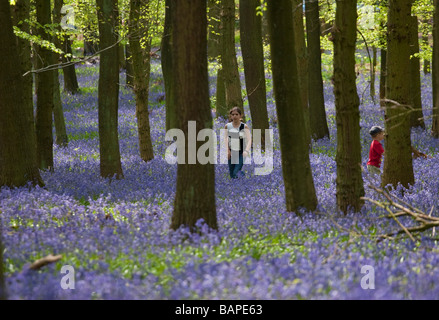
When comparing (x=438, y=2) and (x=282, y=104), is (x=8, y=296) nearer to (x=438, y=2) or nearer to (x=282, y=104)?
(x=282, y=104)

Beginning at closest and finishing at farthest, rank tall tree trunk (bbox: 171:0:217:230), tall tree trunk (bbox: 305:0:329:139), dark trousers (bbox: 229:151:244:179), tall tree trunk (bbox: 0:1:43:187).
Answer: tall tree trunk (bbox: 171:0:217:230) → tall tree trunk (bbox: 0:1:43:187) → dark trousers (bbox: 229:151:244:179) → tall tree trunk (bbox: 305:0:329:139)

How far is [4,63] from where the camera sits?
10.6 m

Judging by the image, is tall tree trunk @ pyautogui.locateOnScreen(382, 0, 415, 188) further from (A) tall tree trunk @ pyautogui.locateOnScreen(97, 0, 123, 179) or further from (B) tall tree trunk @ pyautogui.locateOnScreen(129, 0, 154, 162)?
(B) tall tree trunk @ pyautogui.locateOnScreen(129, 0, 154, 162)

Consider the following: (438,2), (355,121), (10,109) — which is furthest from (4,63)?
(438,2)

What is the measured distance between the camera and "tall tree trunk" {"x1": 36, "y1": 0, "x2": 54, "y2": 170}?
13703mm

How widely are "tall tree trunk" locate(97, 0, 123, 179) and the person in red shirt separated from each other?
5.99 m

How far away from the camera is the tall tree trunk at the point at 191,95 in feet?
22.7

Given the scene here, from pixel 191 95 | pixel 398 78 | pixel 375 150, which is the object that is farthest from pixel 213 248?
pixel 375 150

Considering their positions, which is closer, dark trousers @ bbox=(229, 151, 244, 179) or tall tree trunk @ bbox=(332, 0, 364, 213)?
tall tree trunk @ bbox=(332, 0, 364, 213)

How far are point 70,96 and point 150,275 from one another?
1180 inches

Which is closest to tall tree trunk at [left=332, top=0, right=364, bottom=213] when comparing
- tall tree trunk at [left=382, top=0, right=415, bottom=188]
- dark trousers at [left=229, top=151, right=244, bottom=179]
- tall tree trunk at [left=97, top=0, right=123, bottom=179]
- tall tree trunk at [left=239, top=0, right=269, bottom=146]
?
tall tree trunk at [left=382, top=0, right=415, bottom=188]

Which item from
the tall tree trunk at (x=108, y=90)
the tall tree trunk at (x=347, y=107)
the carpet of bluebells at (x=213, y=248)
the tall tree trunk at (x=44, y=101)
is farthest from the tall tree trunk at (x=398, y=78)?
the tall tree trunk at (x=44, y=101)

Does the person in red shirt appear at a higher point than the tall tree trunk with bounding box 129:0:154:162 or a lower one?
lower

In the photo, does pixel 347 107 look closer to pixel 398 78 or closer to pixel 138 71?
pixel 398 78
